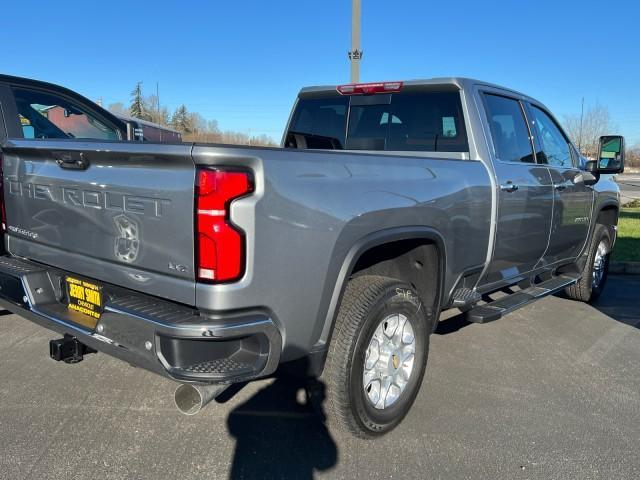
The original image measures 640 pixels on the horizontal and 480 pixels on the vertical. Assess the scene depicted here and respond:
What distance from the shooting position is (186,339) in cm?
210

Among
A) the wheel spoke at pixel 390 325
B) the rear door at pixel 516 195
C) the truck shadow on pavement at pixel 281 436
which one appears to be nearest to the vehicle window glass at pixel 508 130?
the rear door at pixel 516 195

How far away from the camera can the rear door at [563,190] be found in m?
4.52

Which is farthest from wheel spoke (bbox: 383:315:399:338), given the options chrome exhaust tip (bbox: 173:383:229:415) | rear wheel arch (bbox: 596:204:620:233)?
rear wheel arch (bbox: 596:204:620:233)

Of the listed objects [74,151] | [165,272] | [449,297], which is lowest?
[449,297]

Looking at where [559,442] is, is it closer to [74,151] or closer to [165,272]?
[165,272]

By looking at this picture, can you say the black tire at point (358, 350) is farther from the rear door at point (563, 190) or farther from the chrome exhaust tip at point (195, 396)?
the rear door at point (563, 190)

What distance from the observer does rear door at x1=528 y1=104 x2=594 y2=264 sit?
452 cm

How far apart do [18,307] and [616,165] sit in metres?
4.96

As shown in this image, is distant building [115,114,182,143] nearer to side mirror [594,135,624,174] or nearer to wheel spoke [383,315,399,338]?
wheel spoke [383,315,399,338]

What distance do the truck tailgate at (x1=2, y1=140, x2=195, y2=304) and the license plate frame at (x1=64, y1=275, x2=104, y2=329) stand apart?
0.05 m

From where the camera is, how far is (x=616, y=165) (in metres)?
4.93

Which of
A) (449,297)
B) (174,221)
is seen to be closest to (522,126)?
(449,297)

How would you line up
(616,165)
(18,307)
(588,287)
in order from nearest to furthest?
(18,307), (616,165), (588,287)

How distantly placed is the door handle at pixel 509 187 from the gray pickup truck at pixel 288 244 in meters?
0.02
